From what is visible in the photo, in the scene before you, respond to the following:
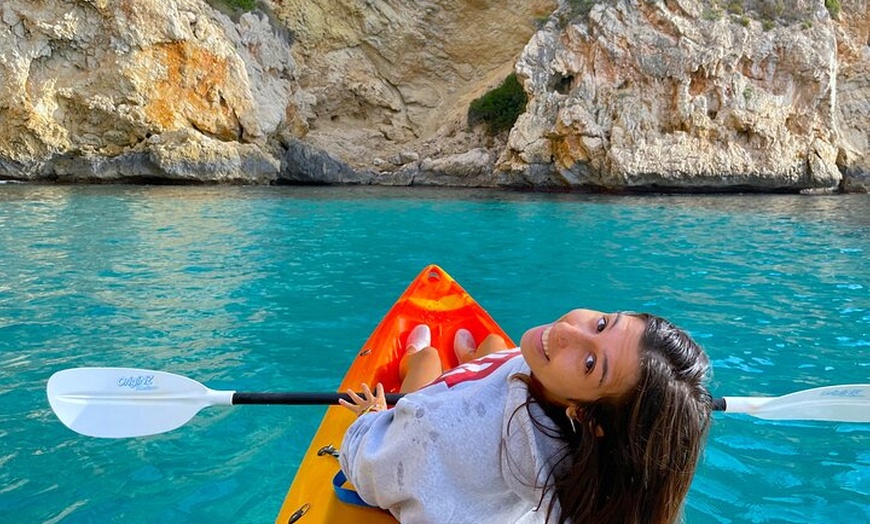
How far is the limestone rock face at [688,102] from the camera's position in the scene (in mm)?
16422

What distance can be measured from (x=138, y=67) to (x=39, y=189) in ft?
14.1

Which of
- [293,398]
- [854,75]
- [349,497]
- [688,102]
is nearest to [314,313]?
[293,398]

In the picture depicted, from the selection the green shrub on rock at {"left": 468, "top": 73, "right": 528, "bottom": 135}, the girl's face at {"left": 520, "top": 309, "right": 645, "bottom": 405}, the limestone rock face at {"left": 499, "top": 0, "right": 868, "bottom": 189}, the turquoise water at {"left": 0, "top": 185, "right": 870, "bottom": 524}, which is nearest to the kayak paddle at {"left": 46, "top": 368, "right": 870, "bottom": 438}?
the turquoise water at {"left": 0, "top": 185, "right": 870, "bottom": 524}

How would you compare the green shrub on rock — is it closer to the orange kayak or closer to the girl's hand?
the orange kayak

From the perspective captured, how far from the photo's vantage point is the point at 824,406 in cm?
251

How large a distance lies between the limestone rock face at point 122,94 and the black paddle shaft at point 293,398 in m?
15.8

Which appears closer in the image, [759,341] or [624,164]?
[759,341]

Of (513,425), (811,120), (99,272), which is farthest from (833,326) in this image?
(811,120)

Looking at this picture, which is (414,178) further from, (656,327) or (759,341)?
(656,327)

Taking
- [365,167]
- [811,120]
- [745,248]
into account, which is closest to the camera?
[745,248]

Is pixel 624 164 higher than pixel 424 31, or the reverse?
pixel 424 31

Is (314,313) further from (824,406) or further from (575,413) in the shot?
(575,413)

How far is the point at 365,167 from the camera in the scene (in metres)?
21.5

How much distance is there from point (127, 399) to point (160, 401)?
14 centimetres
